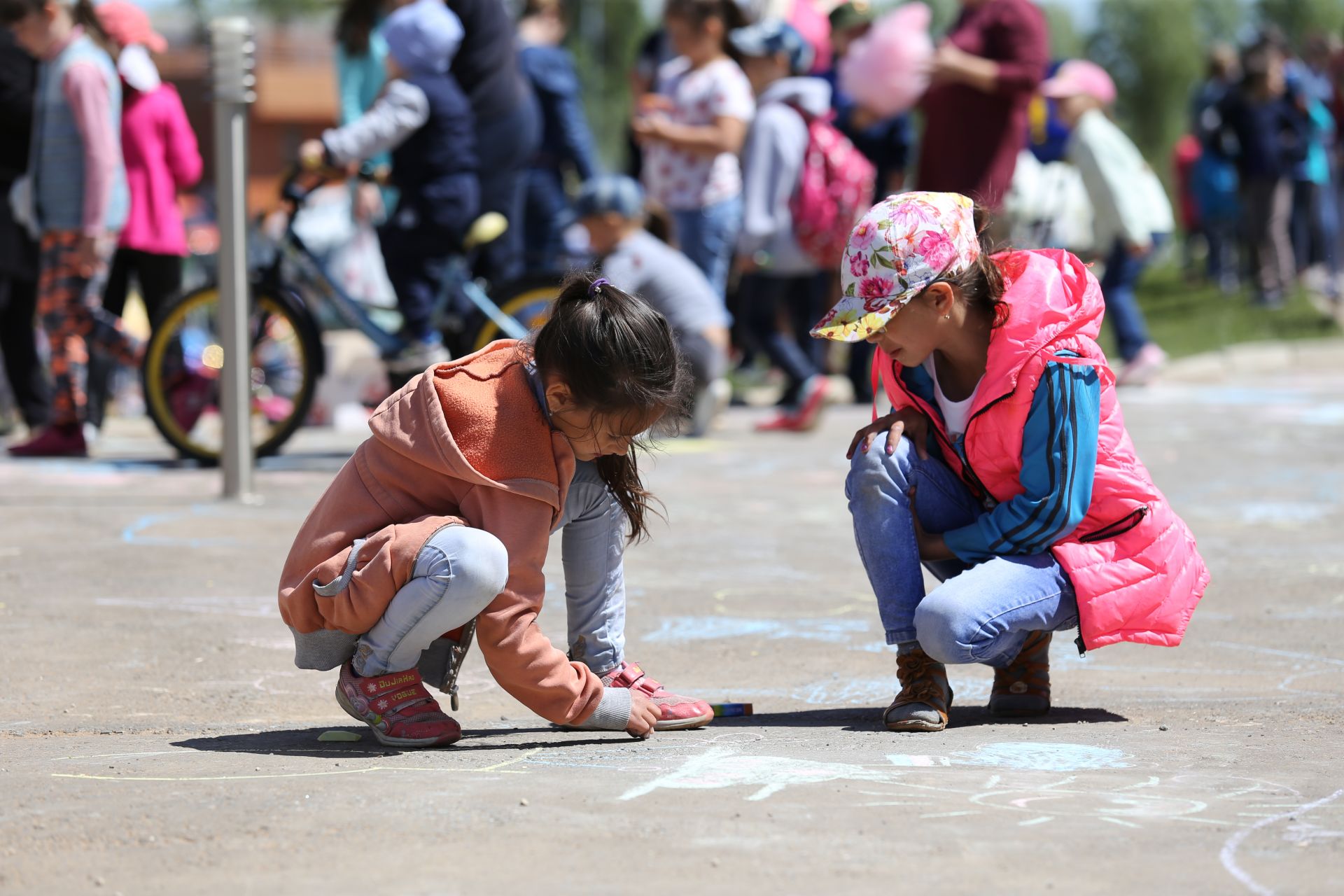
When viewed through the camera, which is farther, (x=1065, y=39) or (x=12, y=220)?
(x=1065, y=39)

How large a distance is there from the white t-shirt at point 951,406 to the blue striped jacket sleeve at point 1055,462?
146mm

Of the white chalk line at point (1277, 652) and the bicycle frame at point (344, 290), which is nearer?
the white chalk line at point (1277, 652)

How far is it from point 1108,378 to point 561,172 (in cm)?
693

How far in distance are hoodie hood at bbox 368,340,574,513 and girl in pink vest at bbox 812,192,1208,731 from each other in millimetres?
590

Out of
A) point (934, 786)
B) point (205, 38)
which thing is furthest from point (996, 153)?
point (934, 786)

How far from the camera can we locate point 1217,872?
243 centimetres

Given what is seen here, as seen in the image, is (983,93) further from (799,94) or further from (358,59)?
(358,59)

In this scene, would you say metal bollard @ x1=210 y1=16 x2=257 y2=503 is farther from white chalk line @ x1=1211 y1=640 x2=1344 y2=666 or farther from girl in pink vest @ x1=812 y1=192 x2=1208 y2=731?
white chalk line @ x1=1211 y1=640 x2=1344 y2=666

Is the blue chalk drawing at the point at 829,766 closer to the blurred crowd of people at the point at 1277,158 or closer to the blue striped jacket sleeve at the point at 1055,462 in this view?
the blue striped jacket sleeve at the point at 1055,462

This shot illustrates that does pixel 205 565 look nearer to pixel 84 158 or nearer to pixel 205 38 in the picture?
pixel 205 38

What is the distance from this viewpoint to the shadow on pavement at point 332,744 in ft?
10.5

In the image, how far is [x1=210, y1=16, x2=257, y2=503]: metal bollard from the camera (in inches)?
239

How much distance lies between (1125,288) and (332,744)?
7.52 m

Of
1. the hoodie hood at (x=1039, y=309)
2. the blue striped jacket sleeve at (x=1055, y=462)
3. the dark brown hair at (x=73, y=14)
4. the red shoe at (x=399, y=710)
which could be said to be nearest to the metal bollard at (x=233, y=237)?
the dark brown hair at (x=73, y=14)
